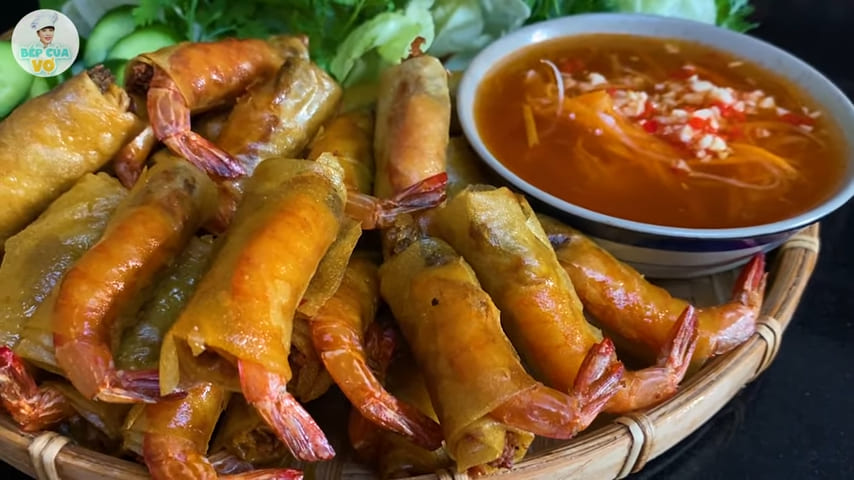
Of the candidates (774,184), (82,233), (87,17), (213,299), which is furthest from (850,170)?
(87,17)

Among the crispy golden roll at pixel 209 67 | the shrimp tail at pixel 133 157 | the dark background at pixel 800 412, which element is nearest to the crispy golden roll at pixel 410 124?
the crispy golden roll at pixel 209 67

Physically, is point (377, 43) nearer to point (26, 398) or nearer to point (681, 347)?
point (681, 347)

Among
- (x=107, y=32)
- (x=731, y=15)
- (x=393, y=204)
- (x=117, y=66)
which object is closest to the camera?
(x=393, y=204)

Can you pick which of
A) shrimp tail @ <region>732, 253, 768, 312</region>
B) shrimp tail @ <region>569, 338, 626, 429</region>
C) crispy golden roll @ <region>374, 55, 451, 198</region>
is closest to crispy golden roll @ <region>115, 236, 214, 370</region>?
crispy golden roll @ <region>374, 55, 451, 198</region>

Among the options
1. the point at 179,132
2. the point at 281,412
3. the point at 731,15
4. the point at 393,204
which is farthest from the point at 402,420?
the point at 731,15

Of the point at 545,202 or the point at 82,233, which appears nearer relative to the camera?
the point at 82,233

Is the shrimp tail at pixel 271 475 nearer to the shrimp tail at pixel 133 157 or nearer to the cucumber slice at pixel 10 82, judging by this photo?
the shrimp tail at pixel 133 157

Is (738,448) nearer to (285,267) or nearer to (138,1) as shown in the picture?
(285,267)
